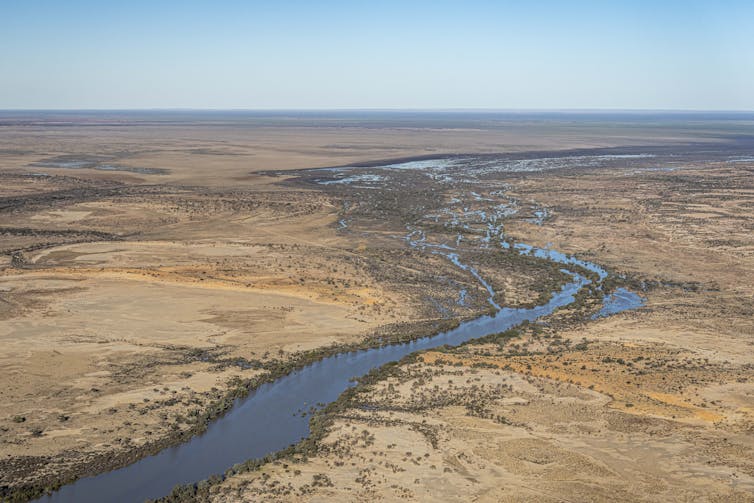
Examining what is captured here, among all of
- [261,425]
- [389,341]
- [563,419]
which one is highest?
[389,341]

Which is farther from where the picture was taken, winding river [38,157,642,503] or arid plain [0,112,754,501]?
arid plain [0,112,754,501]

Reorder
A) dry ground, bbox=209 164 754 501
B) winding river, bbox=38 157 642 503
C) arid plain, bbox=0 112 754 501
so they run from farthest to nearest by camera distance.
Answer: arid plain, bbox=0 112 754 501 < winding river, bbox=38 157 642 503 < dry ground, bbox=209 164 754 501

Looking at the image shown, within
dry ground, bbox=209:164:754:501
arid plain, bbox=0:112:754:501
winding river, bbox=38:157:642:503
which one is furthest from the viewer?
arid plain, bbox=0:112:754:501

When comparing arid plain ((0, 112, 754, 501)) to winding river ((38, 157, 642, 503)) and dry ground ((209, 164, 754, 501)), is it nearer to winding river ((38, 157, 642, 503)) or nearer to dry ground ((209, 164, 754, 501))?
dry ground ((209, 164, 754, 501))

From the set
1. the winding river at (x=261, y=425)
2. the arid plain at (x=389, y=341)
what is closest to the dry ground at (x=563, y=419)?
the arid plain at (x=389, y=341)

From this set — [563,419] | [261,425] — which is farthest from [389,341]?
[563,419]

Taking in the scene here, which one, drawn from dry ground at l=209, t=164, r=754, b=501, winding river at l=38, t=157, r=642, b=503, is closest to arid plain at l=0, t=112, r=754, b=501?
dry ground at l=209, t=164, r=754, b=501

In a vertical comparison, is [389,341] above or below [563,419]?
above

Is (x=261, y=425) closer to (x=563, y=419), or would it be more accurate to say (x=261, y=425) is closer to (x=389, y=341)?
(x=389, y=341)
